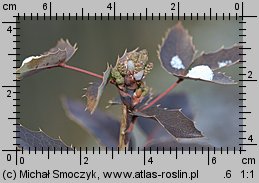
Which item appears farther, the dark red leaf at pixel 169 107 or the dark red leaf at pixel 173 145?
the dark red leaf at pixel 169 107

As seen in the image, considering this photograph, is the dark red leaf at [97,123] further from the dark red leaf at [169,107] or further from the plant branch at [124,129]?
the plant branch at [124,129]

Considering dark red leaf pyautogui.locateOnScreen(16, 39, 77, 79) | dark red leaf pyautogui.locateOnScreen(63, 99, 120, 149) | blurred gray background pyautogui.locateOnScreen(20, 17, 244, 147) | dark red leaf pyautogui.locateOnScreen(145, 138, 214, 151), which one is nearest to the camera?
dark red leaf pyautogui.locateOnScreen(16, 39, 77, 79)

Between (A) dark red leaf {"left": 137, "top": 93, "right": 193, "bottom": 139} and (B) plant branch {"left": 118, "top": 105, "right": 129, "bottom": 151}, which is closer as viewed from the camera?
(B) plant branch {"left": 118, "top": 105, "right": 129, "bottom": 151}

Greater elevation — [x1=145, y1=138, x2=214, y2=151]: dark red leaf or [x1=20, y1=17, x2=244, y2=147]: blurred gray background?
[x1=20, y1=17, x2=244, y2=147]: blurred gray background

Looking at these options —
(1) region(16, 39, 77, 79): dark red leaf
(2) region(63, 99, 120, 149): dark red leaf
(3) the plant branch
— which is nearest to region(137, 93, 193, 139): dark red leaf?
(2) region(63, 99, 120, 149): dark red leaf

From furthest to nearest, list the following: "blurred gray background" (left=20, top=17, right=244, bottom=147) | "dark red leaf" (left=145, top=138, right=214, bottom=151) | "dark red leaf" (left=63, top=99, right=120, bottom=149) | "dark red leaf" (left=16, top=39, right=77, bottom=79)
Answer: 1. "blurred gray background" (left=20, top=17, right=244, bottom=147)
2. "dark red leaf" (left=63, top=99, right=120, bottom=149)
3. "dark red leaf" (left=145, top=138, right=214, bottom=151)
4. "dark red leaf" (left=16, top=39, right=77, bottom=79)

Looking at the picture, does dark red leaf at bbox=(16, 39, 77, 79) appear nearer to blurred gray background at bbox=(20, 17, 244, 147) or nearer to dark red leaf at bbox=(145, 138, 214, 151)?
dark red leaf at bbox=(145, 138, 214, 151)

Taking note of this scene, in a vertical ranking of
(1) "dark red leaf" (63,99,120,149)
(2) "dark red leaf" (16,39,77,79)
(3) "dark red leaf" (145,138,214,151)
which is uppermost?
(2) "dark red leaf" (16,39,77,79)

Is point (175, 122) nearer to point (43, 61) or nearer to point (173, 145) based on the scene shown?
point (173, 145)

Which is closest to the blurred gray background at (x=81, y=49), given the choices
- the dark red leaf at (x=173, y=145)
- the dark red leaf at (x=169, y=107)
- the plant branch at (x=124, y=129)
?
the dark red leaf at (x=169, y=107)

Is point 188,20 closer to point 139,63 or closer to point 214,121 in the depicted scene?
point 214,121

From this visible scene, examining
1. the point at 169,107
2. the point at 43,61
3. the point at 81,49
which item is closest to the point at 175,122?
the point at 43,61
